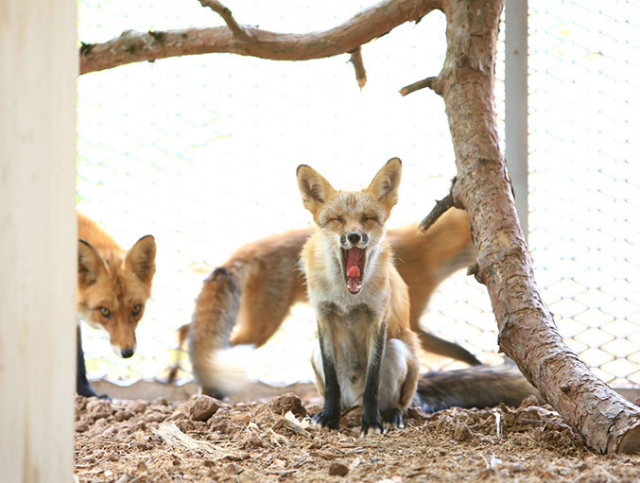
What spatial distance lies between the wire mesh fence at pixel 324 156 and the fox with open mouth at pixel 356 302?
1034 millimetres

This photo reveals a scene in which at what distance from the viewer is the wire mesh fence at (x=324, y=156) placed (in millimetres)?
3777

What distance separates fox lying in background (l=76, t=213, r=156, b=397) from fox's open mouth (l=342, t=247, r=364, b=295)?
1.51 m

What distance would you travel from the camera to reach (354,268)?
275 centimetres

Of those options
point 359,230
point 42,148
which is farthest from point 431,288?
point 42,148

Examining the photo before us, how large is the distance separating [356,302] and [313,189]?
1.89ft

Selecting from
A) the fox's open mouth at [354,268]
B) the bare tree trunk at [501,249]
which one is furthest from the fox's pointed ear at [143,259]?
the bare tree trunk at [501,249]

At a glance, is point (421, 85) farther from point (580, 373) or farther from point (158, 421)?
point (158, 421)

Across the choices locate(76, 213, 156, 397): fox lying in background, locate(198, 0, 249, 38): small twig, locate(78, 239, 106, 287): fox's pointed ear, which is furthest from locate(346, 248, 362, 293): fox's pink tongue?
locate(78, 239, 106, 287): fox's pointed ear

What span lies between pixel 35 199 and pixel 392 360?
205cm

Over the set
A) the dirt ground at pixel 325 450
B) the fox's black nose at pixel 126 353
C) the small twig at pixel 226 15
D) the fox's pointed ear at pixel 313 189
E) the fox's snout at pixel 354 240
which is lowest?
the dirt ground at pixel 325 450

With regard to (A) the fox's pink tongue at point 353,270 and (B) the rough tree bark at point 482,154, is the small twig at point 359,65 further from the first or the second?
(A) the fox's pink tongue at point 353,270

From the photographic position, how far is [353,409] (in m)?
3.04

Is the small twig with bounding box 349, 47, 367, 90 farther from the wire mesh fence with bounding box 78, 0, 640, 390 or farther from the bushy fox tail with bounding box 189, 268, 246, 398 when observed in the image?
the bushy fox tail with bounding box 189, 268, 246, 398

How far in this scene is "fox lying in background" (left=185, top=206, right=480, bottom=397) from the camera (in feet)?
12.5
